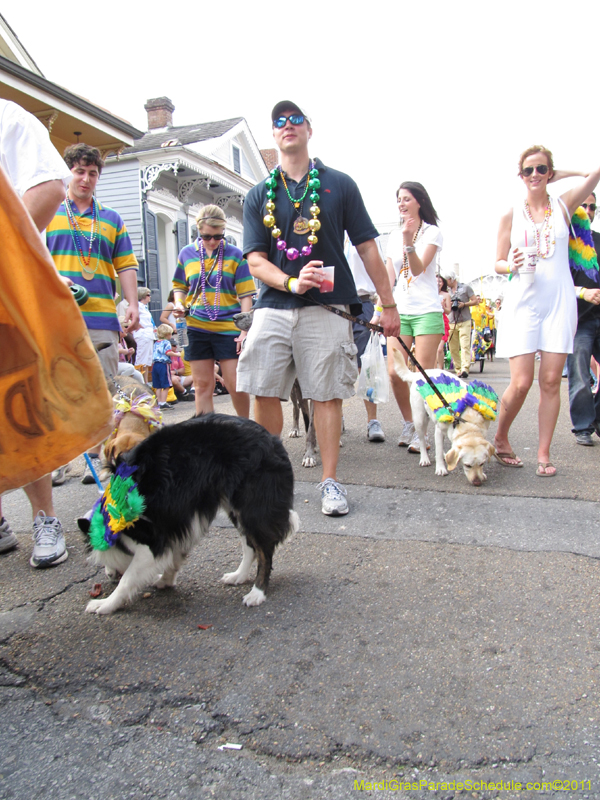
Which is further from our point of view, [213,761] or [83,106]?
[83,106]

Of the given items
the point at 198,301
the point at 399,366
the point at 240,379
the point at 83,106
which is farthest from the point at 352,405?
the point at 83,106

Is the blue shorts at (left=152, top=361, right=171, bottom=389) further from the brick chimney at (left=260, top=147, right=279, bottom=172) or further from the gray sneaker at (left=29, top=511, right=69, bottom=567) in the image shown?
the brick chimney at (left=260, top=147, right=279, bottom=172)

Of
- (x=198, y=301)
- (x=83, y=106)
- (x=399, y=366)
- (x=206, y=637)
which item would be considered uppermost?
(x=83, y=106)

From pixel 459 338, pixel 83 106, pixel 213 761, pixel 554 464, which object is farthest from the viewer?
pixel 459 338

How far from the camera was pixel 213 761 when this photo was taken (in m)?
1.49

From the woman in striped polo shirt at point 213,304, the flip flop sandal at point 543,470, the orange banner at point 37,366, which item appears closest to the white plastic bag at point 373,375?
the woman in striped polo shirt at point 213,304

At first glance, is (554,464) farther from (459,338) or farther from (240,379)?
(459,338)

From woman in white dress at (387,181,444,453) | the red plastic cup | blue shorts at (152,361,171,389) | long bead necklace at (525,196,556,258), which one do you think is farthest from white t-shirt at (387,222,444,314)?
blue shorts at (152,361,171,389)

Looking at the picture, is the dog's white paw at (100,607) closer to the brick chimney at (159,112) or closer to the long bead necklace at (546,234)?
the long bead necklace at (546,234)

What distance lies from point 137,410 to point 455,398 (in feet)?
7.81

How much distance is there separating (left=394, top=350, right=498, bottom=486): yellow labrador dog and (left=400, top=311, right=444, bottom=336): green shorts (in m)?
0.22

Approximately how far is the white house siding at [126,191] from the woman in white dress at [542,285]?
1206 centimetres

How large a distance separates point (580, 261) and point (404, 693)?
4071mm

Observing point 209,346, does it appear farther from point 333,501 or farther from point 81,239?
point 333,501
